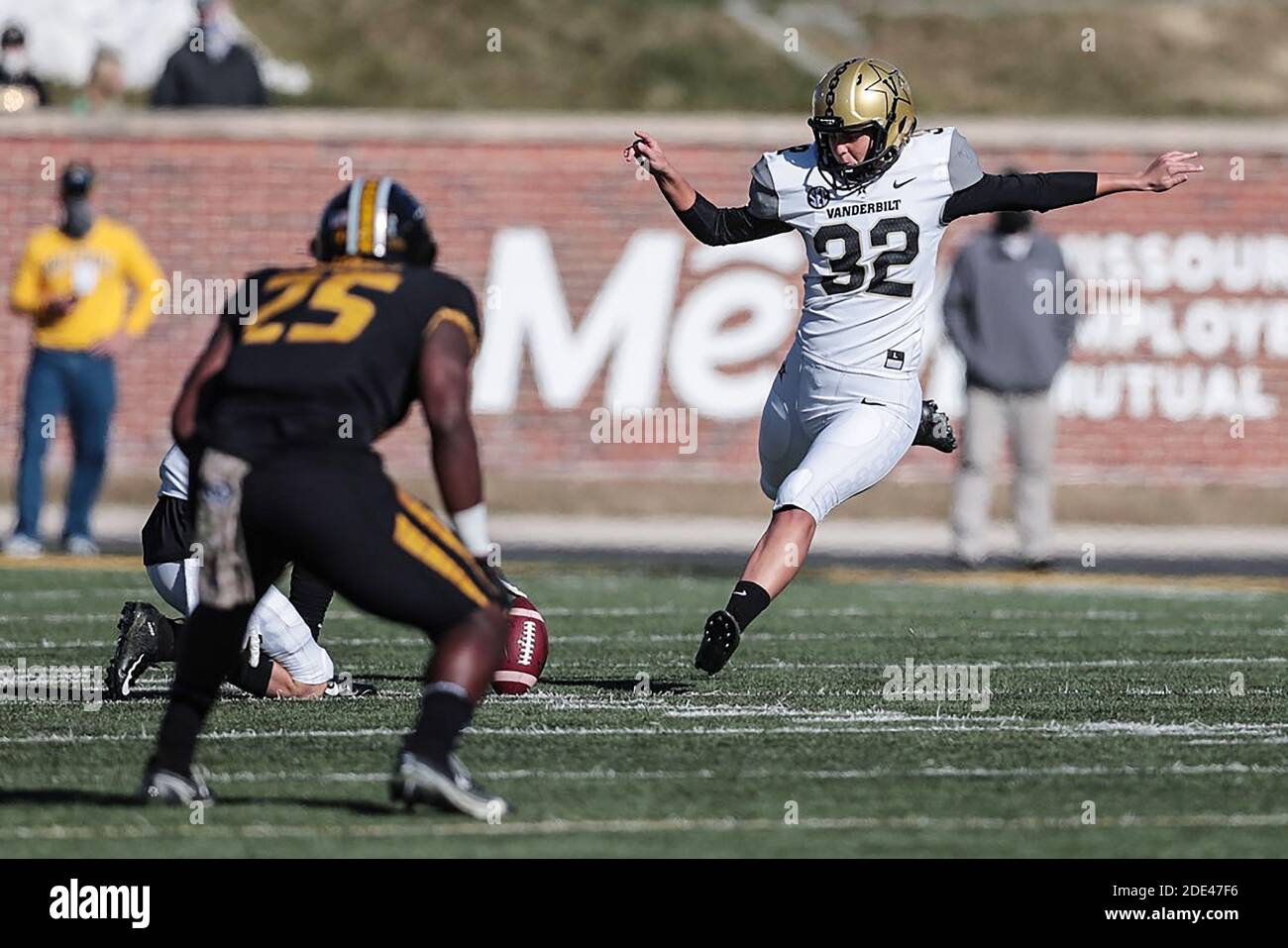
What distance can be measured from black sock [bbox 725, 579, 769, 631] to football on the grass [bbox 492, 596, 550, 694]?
68 cm

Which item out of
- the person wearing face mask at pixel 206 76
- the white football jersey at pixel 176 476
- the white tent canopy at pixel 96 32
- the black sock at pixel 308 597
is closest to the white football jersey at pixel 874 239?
the black sock at pixel 308 597

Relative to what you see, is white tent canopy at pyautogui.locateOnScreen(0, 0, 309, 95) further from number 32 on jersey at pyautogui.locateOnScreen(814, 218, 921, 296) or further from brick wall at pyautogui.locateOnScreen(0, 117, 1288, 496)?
number 32 on jersey at pyautogui.locateOnScreen(814, 218, 921, 296)

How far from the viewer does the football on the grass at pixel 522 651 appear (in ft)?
28.4

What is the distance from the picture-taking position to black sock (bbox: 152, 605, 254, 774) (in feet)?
20.5

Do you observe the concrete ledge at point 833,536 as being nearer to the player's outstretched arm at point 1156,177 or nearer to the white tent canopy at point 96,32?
the white tent canopy at point 96,32

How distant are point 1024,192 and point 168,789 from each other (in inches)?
165

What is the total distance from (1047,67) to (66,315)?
1515cm

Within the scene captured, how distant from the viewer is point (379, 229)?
6.41 meters

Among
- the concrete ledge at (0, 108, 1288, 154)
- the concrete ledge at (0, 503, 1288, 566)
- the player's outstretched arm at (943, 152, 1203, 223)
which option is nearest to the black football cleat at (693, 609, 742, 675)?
the player's outstretched arm at (943, 152, 1203, 223)

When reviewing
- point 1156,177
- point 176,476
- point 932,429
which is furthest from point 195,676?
point 1156,177

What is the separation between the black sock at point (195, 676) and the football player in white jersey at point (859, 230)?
302 cm

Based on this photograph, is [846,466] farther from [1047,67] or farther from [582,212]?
[1047,67]

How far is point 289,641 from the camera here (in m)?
8.51
